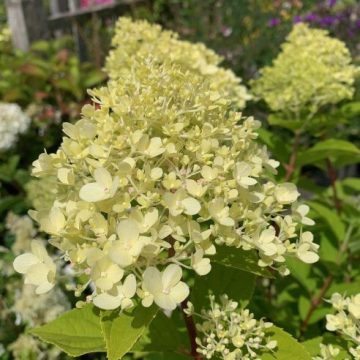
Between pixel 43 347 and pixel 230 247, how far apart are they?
3.55 feet

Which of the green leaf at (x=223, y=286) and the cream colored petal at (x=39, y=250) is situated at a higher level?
the cream colored petal at (x=39, y=250)

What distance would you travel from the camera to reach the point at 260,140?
5.20 ft

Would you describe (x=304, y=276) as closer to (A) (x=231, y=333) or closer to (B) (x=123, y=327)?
(A) (x=231, y=333)

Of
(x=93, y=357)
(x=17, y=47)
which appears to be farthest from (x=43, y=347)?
(x=17, y=47)

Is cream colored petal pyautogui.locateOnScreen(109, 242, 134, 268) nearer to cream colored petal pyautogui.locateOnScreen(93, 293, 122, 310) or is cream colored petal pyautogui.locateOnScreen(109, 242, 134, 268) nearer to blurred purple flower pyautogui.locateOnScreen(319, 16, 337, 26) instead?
cream colored petal pyautogui.locateOnScreen(93, 293, 122, 310)

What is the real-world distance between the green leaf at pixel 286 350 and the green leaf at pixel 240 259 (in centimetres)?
12

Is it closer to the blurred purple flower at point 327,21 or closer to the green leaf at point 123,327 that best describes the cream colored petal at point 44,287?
the green leaf at point 123,327

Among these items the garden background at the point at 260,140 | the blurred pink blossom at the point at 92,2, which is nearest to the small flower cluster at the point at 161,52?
the garden background at the point at 260,140

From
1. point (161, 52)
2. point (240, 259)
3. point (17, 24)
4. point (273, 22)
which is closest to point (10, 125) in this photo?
point (17, 24)

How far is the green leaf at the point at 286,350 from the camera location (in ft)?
2.82

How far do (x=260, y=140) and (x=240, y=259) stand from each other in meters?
0.76

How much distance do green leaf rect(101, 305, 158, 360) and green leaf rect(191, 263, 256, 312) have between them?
199 mm

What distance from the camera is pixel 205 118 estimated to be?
87 cm

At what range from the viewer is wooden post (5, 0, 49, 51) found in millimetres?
3807
